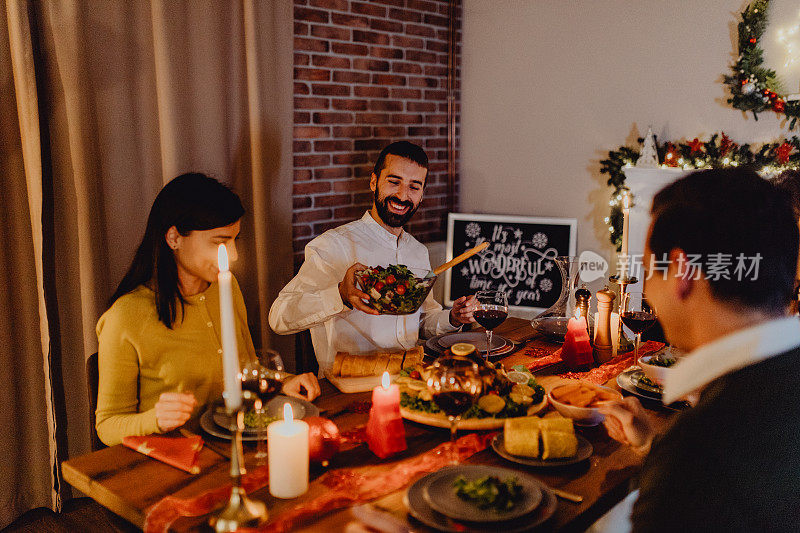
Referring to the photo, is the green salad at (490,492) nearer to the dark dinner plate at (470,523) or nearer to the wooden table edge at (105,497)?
the dark dinner plate at (470,523)

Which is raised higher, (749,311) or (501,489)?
(749,311)

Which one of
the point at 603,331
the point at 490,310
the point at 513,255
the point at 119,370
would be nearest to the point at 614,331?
the point at 603,331

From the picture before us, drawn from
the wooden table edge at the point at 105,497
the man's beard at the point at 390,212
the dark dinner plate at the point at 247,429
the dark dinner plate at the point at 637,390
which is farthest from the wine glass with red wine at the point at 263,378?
the man's beard at the point at 390,212

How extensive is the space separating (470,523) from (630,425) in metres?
0.45

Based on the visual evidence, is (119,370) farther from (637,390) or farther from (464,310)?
(637,390)

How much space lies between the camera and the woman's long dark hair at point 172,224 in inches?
69.6

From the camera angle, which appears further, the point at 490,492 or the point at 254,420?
the point at 254,420

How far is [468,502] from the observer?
1130 millimetres

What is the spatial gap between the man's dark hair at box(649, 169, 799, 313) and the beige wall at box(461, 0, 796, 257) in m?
2.38

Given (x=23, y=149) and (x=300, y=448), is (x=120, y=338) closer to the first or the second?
(x=300, y=448)

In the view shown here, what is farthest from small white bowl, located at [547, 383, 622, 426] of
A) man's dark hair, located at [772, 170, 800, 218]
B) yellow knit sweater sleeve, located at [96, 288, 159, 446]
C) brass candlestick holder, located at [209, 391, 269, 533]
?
man's dark hair, located at [772, 170, 800, 218]

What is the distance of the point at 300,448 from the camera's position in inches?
46.3

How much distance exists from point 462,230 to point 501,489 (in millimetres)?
2783

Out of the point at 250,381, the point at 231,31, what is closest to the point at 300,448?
the point at 250,381
